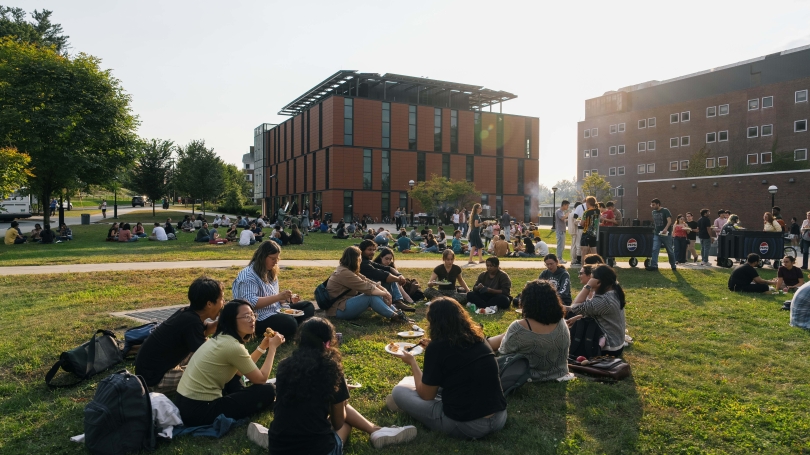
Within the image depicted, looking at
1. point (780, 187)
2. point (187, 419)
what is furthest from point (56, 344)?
point (780, 187)

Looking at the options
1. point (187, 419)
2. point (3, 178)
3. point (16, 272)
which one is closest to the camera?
point (187, 419)

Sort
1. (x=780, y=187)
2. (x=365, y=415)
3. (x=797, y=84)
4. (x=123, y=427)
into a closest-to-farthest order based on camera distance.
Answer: (x=123, y=427), (x=365, y=415), (x=780, y=187), (x=797, y=84)

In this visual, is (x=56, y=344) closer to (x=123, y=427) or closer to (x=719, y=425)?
(x=123, y=427)

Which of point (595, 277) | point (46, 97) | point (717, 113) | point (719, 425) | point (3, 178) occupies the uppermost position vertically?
point (717, 113)

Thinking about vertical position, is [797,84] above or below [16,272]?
above

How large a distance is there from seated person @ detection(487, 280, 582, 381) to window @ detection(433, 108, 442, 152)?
2136 inches

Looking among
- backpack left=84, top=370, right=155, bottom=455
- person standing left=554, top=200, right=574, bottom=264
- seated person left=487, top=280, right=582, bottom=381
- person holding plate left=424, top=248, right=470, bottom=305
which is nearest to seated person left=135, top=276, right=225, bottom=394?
backpack left=84, top=370, right=155, bottom=455

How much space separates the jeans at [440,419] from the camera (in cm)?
423

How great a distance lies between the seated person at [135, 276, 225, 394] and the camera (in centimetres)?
478

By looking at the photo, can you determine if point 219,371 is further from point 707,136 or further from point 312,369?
point 707,136

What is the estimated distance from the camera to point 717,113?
6209 cm

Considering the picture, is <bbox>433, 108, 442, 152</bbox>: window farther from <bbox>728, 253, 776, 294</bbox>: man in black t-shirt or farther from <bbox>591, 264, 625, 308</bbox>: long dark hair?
<bbox>591, 264, 625, 308</bbox>: long dark hair

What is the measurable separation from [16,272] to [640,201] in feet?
148

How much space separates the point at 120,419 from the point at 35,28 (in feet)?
188
